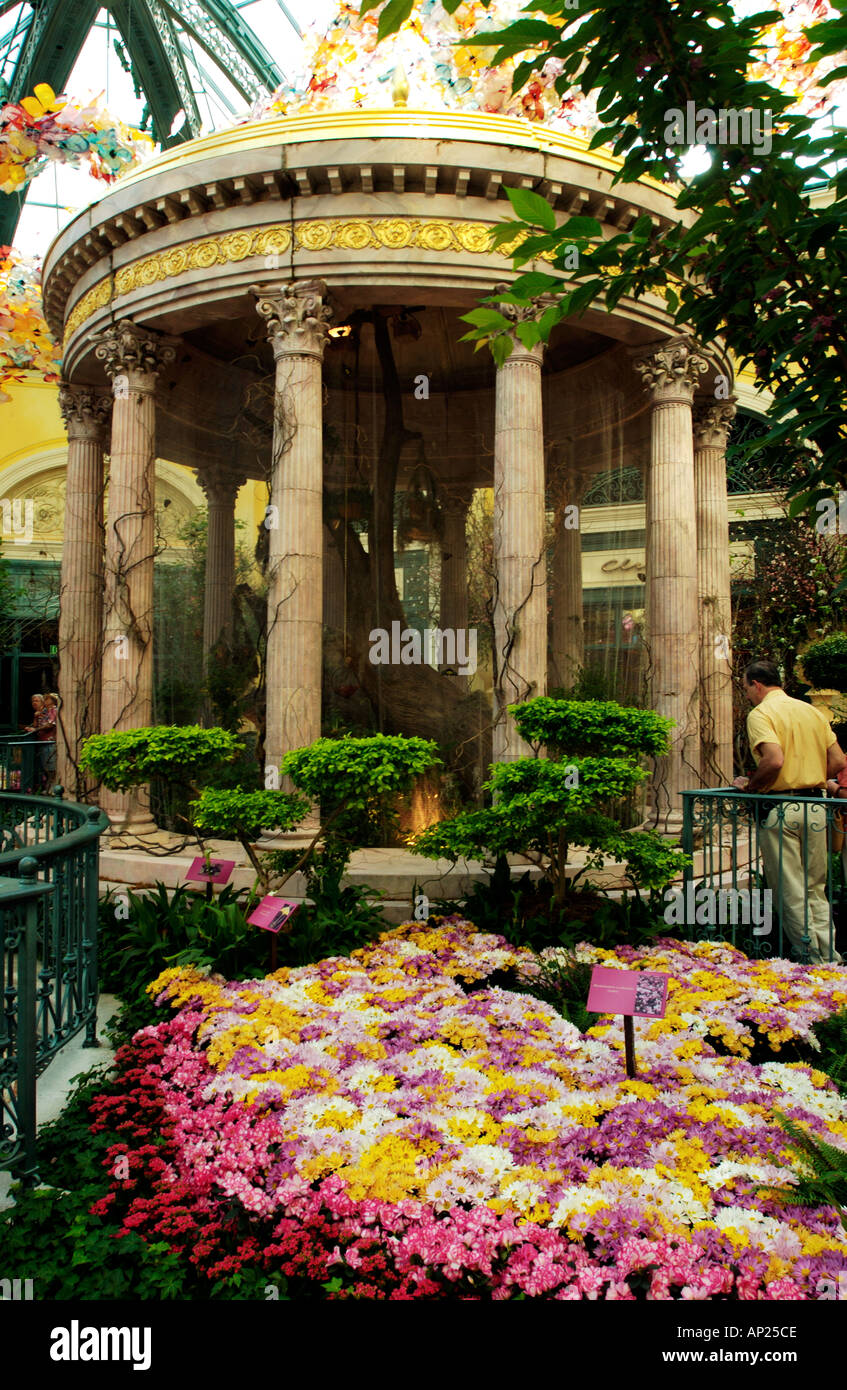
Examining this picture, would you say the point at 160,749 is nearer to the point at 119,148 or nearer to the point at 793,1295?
the point at 793,1295

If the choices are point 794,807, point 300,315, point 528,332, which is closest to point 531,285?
point 528,332

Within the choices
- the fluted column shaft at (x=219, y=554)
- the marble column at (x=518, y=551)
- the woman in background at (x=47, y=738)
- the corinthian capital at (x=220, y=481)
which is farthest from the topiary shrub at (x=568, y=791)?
the corinthian capital at (x=220, y=481)

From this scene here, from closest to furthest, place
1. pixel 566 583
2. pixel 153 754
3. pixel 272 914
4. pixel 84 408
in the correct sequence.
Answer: pixel 272 914 < pixel 153 754 < pixel 84 408 < pixel 566 583

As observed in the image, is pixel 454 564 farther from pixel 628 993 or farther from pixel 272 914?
pixel 628 993

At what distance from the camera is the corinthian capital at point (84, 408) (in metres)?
12.5

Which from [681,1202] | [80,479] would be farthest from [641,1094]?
[80,479]

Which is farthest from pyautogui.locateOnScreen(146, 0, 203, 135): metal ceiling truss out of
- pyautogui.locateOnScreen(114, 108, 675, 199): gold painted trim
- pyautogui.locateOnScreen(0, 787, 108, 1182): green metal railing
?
pyautogui.locateOnScreen(0, 787, 108, 1182): green metal railing

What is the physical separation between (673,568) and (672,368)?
259cm

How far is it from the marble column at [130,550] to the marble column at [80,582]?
163 centimetres

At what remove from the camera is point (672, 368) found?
10.5 m

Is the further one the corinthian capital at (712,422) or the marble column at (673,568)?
the corinthian capital at (712,422)

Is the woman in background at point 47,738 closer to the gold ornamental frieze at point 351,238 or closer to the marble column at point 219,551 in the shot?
the marble column at point 219,551

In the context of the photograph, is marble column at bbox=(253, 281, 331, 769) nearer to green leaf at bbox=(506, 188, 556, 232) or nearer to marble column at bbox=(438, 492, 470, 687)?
marble column at bbox=(438, 492, 470, 687)
